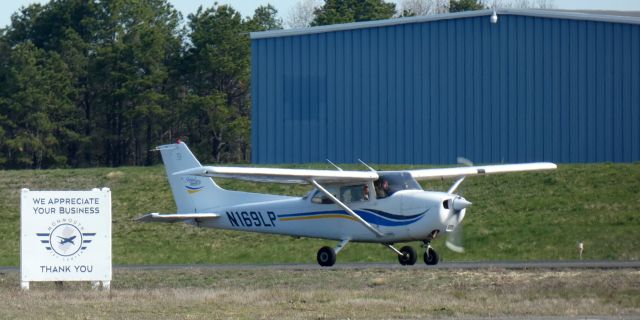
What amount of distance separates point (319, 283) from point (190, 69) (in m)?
37.5

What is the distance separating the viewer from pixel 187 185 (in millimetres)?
27609

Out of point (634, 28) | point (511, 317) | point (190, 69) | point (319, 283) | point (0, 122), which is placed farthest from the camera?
point (190, 69)

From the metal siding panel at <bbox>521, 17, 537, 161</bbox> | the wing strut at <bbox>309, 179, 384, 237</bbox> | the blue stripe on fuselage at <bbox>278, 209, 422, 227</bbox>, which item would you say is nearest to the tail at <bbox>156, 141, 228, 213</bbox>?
the wing strut at <bbox>309, 179, 384, 237</bbox>

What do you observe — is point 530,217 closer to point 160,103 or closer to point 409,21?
point 409,21

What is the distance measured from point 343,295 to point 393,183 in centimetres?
556

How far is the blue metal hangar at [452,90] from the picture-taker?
37562mm

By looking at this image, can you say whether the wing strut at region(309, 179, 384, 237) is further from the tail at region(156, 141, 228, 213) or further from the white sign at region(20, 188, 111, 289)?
the white sign at region(20, 188, 111, 289)

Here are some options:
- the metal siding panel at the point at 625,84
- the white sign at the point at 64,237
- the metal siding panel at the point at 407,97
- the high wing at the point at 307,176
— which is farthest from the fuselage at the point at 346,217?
the metal siding panel at the point at 625,84

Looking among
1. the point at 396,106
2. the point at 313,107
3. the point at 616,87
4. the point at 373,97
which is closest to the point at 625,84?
the point at 616,87

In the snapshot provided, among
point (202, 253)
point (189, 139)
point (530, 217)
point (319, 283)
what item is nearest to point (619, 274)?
point (319, 283)

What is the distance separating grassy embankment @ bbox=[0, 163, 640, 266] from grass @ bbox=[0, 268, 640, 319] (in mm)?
6698

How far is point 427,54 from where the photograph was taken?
38812 millimetres

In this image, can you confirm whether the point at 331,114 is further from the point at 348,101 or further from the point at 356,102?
the point at 356,102

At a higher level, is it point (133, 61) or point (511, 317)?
point (133, 61)
